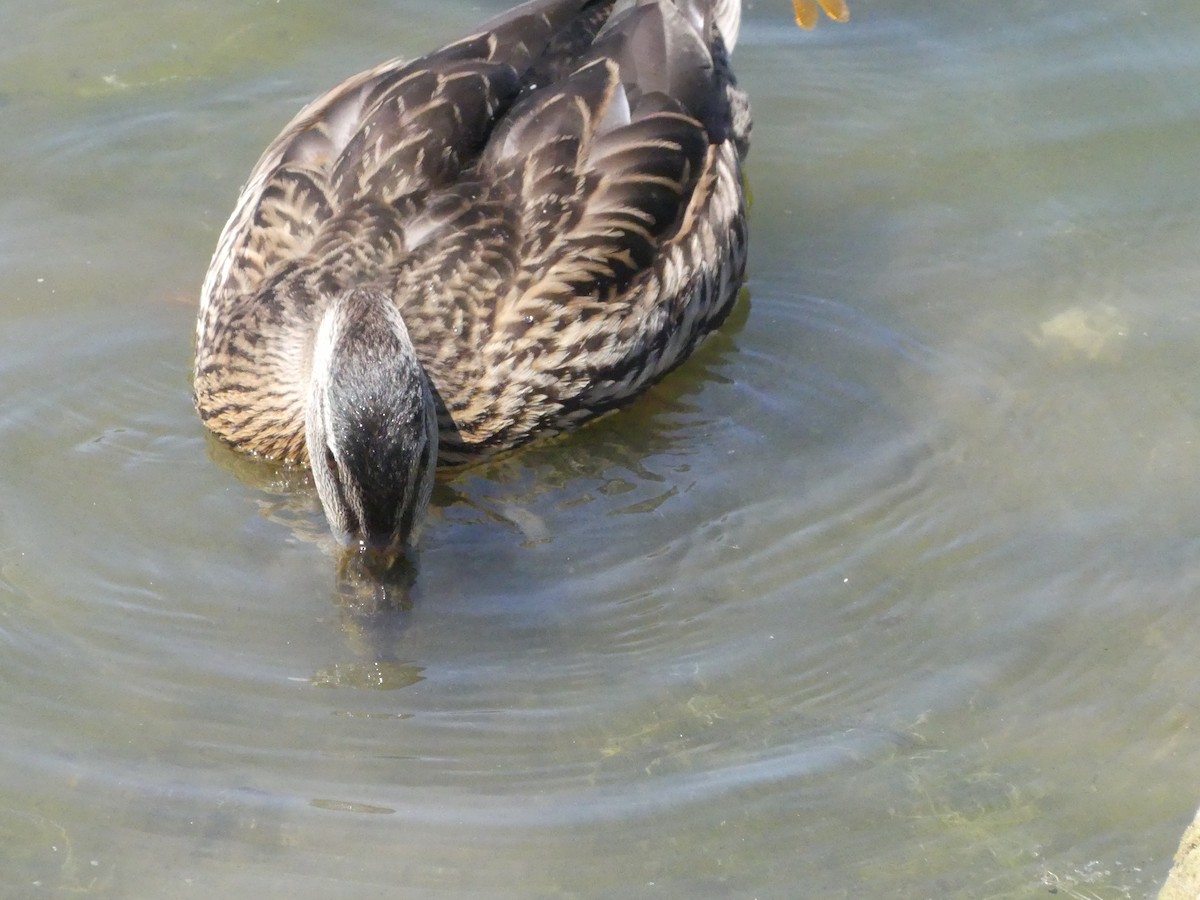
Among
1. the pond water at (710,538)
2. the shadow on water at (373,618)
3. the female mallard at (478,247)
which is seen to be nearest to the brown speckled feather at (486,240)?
the female mallard at (478,247)

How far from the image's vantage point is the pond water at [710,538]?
20.2 feet

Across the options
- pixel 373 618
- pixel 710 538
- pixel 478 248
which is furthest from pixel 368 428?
pixel 710 538

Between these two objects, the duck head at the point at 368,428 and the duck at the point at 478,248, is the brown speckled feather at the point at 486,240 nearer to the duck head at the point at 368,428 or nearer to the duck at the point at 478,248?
the duck at the point at 478,248

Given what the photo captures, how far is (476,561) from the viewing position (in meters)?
7.56

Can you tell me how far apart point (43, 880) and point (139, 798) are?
457 mm

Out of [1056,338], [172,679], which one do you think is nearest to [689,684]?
[172,679]

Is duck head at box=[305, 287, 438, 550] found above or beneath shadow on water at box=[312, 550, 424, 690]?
above

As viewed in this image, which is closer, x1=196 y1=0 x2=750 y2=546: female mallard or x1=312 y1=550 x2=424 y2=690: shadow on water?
x1=312 y1=550 x2=424 y2=690: shadow on water

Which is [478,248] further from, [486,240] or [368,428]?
[368,428]

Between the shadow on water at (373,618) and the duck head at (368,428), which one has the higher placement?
the duck head at (368,428)

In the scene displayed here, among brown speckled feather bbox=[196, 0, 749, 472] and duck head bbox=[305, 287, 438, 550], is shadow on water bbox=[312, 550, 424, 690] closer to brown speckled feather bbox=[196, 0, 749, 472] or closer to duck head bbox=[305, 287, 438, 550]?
duck head bbox=[305, 287, 438, 550]

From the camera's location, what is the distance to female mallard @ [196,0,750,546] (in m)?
7.88

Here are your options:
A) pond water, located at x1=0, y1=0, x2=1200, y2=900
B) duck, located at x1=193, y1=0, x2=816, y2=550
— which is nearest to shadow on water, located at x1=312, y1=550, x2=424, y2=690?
pond water, located at x1=0, y1=0, x2=1200, y2=900

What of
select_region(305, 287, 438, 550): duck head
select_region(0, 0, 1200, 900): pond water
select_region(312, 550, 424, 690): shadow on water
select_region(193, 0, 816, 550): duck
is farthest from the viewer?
select_region(193, 0, 816, 550): duck
